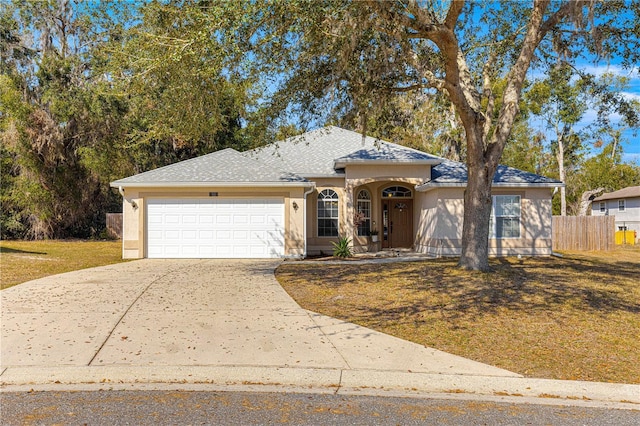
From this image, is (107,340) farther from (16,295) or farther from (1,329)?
(16,295)

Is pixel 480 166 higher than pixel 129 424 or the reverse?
higher

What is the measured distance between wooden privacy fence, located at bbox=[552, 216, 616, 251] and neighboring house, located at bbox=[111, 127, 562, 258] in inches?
234

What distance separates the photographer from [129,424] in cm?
418

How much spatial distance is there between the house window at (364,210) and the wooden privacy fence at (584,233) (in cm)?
981

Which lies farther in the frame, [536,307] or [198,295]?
[198,295]

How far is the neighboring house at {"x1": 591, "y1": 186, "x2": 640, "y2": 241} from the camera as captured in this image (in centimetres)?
3812

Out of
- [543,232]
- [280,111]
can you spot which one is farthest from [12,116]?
[543,232]

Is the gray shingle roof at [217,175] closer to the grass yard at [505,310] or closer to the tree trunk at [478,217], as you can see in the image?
the grass yard at [505,310]

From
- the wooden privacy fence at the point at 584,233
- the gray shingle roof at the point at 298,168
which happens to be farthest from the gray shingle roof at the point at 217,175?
the wooden privacy fence at the point at 584,233

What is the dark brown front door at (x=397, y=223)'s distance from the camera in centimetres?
2086

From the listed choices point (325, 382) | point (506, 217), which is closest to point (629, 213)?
point (506, 217)

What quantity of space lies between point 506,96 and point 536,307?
246 inches

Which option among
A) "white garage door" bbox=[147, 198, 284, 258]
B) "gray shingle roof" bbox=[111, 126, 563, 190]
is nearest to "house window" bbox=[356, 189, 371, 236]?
"gray shingle roof" bbox=[111, 126, 563, 190]

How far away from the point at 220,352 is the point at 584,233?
22.5 metres
